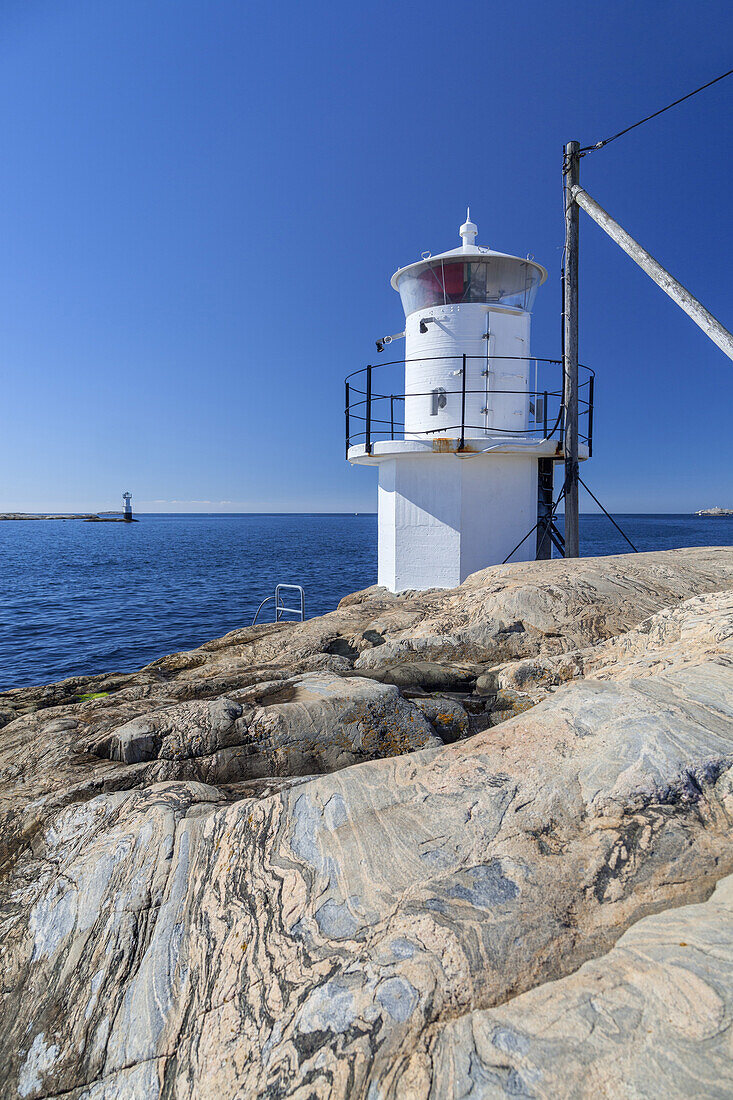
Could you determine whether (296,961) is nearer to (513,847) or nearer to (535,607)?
(513,847)

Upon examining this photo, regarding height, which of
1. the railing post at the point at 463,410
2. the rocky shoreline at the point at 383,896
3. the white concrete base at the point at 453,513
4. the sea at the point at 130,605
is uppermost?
the railing post at the point at 463,410

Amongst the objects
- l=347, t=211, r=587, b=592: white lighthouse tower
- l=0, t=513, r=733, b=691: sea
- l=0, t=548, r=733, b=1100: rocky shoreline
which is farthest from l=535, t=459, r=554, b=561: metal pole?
l=0, t=513, r=733, b=691: sea

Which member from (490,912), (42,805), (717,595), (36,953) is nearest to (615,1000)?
(490,912)

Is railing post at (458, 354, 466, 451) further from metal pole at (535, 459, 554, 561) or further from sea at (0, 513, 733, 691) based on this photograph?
sea at (0, 513, 733, 691)

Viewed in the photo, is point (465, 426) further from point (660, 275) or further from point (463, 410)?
point (660, 275)

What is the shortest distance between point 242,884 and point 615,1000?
1.50 m

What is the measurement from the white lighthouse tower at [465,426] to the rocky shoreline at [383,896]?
7.79m

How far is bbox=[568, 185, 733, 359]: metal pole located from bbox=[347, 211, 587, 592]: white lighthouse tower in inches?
65.0

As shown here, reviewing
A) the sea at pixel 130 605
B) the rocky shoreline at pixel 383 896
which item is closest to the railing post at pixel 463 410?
the rocky shoreline at pixel 383 896

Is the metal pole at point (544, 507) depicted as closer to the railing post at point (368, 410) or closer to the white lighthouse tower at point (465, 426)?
the white lighthouse tower at point (465, 426)

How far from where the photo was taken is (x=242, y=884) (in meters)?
2.46

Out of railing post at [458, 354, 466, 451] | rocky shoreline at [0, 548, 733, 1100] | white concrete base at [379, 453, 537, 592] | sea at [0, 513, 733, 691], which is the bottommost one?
sea at [0, 513, 733, 691]

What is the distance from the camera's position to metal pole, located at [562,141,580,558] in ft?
36.0

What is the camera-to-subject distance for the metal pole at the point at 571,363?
11.0 meters
